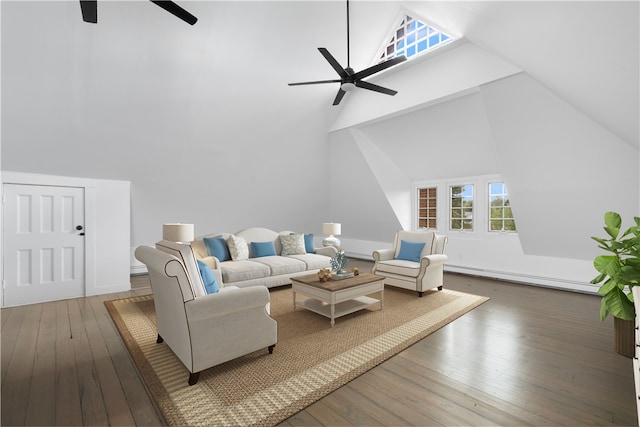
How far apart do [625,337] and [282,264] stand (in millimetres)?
3970

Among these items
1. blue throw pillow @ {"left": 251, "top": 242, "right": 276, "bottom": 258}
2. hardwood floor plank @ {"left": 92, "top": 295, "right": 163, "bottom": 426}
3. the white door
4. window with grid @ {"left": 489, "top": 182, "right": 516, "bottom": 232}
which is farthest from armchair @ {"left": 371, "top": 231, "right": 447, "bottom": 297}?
the white door

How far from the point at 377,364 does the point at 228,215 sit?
468cm

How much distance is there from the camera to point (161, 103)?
4441 mm

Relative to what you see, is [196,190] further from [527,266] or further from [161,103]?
[527,266]

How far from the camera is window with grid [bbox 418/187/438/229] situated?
→ 6988mm

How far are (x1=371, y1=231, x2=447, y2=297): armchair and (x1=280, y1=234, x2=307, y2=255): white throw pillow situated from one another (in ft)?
4.61

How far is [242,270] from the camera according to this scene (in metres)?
4.45

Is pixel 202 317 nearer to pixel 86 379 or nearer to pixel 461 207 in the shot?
pixel 86 379

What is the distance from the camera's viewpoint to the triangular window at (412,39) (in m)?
5.00

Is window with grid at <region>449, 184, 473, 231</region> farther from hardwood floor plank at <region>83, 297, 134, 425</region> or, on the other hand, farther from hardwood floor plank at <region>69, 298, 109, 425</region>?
hardwood floor plank at <region>69, 298, 109, 425</region>

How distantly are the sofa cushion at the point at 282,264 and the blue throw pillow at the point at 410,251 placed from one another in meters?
1.70

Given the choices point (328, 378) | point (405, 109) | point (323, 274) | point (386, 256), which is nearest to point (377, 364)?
point (328, 378)

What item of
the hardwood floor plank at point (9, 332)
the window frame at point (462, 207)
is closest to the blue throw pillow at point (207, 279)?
the hardwood floor plank at point (9, 332)

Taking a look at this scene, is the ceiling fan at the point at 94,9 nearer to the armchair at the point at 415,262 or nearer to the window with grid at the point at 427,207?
the armchair at the point at 415,262
